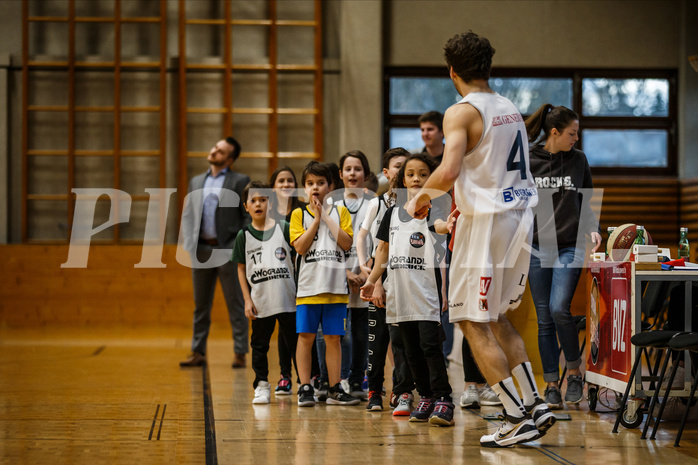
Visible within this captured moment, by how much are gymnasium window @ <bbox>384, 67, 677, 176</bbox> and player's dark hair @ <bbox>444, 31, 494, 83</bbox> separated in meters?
6.39

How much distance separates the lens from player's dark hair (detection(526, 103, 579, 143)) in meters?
3.92

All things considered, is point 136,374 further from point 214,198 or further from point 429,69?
point 429,69

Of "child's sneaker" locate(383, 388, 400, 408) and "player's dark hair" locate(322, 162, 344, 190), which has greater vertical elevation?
"player's dark hair" locate(322, 162, 344, 190)

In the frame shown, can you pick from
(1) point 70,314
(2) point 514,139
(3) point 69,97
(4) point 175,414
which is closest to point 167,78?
(3) point 69,97

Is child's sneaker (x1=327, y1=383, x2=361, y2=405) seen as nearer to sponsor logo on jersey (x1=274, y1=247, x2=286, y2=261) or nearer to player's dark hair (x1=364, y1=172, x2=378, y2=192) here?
sponsor logo on jersey (x1=274, y1=247, x2=286, y2=261)

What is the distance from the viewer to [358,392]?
4168 millimetres

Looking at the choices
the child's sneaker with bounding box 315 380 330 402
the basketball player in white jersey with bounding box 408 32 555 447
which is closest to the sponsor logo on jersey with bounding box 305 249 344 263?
the child's sneaker with bounding box 315 380 330 402

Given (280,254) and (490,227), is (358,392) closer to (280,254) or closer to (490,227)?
(280,254)

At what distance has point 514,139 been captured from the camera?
116 inches

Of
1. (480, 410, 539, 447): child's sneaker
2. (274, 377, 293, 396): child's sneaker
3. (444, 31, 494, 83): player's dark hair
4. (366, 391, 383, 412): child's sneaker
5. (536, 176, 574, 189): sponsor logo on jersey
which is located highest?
(444, 31, 494, 83): player's dark hair

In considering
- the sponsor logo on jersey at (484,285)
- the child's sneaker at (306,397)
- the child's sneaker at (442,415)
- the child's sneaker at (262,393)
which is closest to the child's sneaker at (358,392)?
the child's sneaker at (306,397)

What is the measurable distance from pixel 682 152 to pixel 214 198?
610 centimetres

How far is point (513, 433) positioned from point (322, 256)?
151 centimetres

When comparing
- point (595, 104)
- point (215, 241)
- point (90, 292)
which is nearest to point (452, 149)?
point (215, 241)
